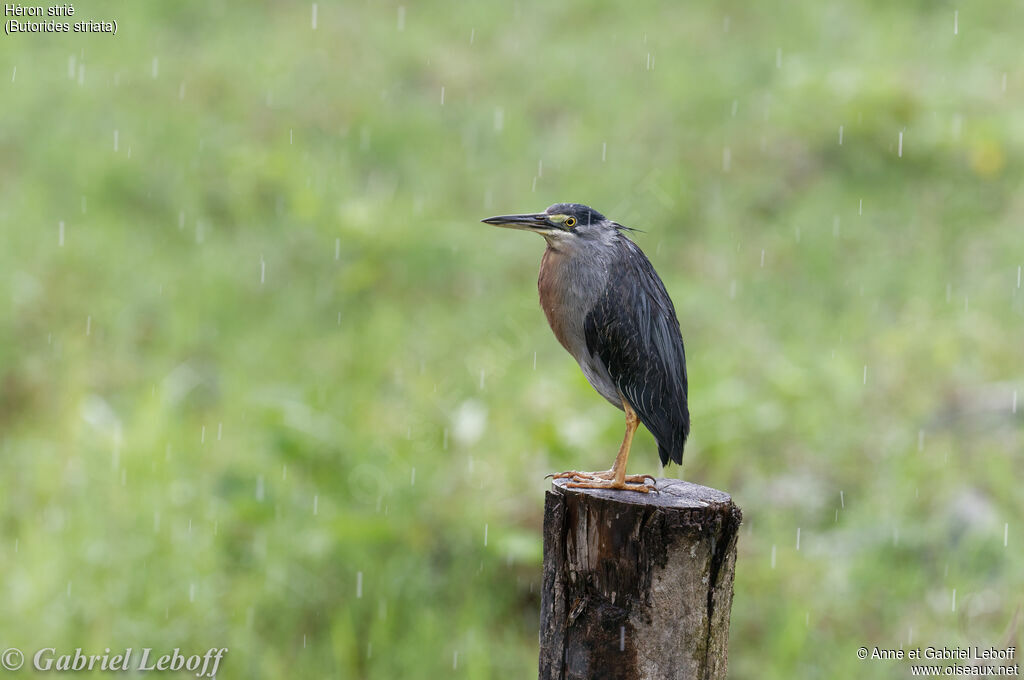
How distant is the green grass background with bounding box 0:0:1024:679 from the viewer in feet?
17.2

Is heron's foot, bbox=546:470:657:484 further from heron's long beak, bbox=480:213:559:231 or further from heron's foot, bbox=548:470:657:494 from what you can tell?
heron's long beak, bbox=480:213:559:231

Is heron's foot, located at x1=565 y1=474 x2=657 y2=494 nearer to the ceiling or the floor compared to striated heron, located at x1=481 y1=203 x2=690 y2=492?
nearer to the floor

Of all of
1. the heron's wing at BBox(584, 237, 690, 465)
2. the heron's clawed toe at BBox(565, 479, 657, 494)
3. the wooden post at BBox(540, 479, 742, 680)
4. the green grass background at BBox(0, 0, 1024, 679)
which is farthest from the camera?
the green grass background at BBox(0, 0, 1024, 679)

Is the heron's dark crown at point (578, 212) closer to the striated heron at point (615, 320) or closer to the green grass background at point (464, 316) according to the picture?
the striated heron at point (615, 320)

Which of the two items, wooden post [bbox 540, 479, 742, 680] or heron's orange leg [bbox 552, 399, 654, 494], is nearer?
wooden post [bbox 540, 479, 742, 680]

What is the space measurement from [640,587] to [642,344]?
72 centimetres

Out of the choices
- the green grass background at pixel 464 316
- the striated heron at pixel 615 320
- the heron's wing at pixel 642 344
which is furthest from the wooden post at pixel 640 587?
the green grass background at pixel 464 316

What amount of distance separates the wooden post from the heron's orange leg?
4.8 inches

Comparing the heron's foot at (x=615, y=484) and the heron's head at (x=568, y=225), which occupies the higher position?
the heron's head at (x=568, y=225)

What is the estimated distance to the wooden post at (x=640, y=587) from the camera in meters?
2.46

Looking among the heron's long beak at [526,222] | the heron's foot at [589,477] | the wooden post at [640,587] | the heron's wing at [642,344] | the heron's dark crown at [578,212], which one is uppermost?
the heron's dark crown at [578,212]

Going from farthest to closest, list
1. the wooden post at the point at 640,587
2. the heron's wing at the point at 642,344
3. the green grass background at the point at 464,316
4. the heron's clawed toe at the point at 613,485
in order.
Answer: the green grass background at the point at 464,316 → the heron's wing at the point at 642,344 → the heron's clawed toe at the point at 613,485 → the wooden post at the point at 640,587

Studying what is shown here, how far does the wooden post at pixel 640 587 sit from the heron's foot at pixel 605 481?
0.35ft

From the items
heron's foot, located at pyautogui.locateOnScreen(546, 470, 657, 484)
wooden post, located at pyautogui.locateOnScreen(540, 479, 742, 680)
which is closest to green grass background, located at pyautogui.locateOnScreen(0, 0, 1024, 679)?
wooden post, located at pyautogui.locateOnScreen(540, 479, 742, 680)
